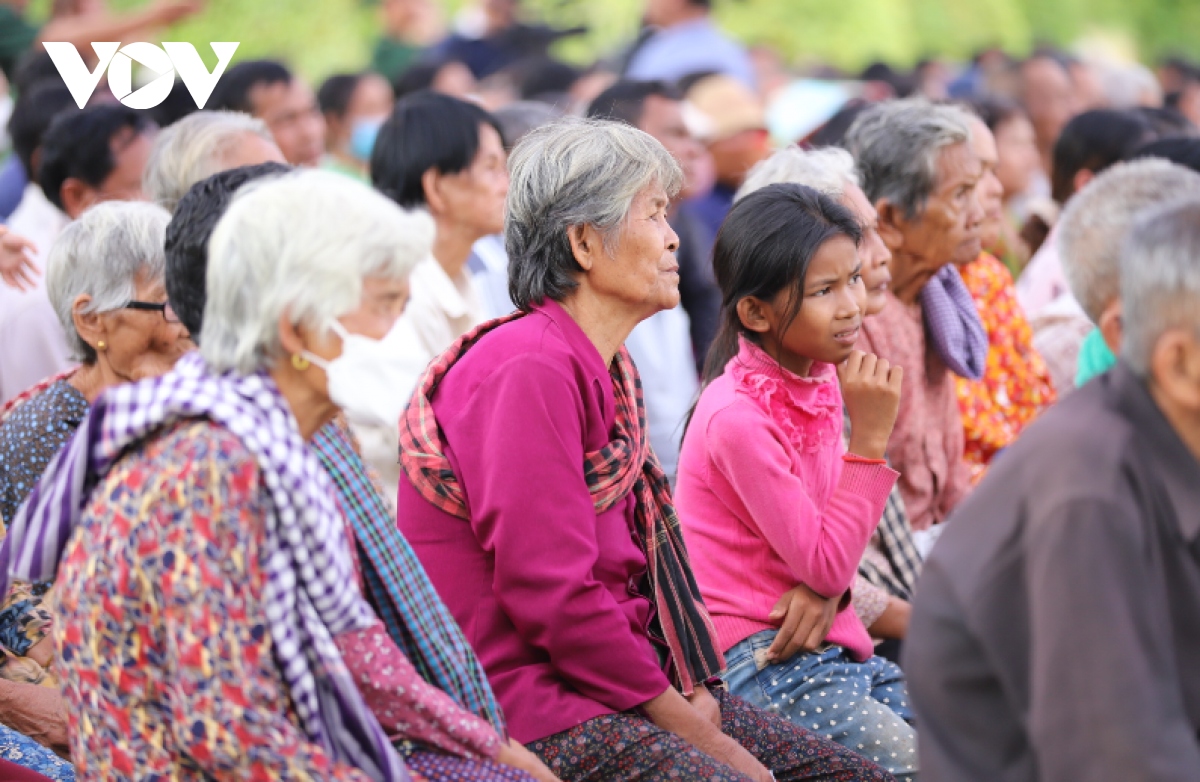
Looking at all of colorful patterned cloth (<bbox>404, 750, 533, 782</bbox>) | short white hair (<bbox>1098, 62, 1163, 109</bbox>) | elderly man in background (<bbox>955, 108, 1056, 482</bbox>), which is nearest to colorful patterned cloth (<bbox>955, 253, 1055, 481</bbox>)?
elderly man in background (<bbox>955, 108, 1056, 482</bbox>)

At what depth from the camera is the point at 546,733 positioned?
9.23ft

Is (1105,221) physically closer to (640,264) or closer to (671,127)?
(640,264)

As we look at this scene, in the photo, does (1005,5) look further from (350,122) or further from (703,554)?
(703,554)

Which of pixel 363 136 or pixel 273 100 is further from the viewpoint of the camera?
pixel 363 136

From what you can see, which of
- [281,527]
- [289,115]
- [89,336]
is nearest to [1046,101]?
[289,115]

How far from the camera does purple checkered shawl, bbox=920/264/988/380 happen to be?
4.42m

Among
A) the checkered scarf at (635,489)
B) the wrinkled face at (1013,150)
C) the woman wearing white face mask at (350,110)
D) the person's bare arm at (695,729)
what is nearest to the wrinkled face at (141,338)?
the checkered scarf at (635,489)

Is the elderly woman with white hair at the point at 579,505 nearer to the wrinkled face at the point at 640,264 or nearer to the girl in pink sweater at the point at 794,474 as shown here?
the wrinkled face at the point at 640,264

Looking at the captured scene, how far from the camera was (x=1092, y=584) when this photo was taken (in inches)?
74.2

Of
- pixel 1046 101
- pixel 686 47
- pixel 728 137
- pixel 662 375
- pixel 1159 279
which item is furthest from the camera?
pixel 1046 101

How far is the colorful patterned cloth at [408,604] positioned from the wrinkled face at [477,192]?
92.1 inches

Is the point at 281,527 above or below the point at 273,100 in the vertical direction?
below

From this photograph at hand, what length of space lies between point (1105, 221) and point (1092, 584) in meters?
1.21

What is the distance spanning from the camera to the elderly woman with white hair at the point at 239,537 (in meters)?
2.11
